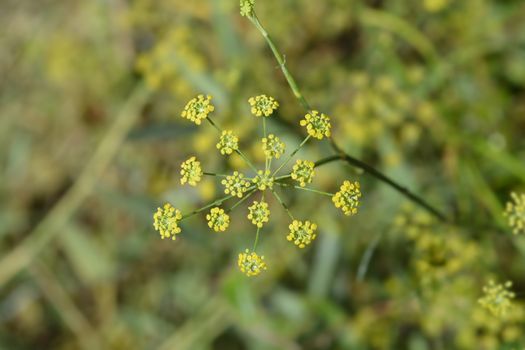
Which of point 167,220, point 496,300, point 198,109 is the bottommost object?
point 167,220

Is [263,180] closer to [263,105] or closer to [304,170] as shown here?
[304,170]

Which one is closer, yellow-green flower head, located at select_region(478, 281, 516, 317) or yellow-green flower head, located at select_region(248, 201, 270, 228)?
yellow-green flower head, located at select_region(248, 201, 270, 228)

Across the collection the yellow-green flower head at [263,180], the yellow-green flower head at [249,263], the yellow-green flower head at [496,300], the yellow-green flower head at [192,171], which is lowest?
the yellow-green flower head at [249,263]

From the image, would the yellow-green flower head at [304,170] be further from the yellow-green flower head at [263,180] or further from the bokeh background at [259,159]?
the bokeh background at [259,159]

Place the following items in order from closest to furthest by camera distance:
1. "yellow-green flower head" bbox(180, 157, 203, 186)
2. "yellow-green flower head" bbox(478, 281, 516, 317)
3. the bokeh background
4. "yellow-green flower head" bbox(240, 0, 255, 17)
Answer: "yellow-green flower head" bbox(240, 0, 255, 17) < "yellow-green flower head" bbox(180, 157, 203, 186) < "yellow-green flower head" bbox(478, 281, 516, 317) < the bokeh background

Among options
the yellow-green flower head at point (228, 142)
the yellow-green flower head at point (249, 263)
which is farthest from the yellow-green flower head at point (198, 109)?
the yellow-green flower head at point (249, 263)

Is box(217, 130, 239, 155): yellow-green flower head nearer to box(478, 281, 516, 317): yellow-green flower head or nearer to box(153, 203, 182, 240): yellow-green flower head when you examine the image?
box(153, 203, 182, 240): yellow-green flower head

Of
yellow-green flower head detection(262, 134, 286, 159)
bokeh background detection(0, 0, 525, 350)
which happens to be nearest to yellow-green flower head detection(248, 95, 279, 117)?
yellow-green flower head detection(262, 134, 286, 159)

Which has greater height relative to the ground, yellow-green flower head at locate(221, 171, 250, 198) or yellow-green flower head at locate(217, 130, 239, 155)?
yellow-green flower head at locate(217, 130, 239, 155)

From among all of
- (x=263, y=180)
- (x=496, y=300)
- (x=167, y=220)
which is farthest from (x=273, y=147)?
(x=496, y=300)
